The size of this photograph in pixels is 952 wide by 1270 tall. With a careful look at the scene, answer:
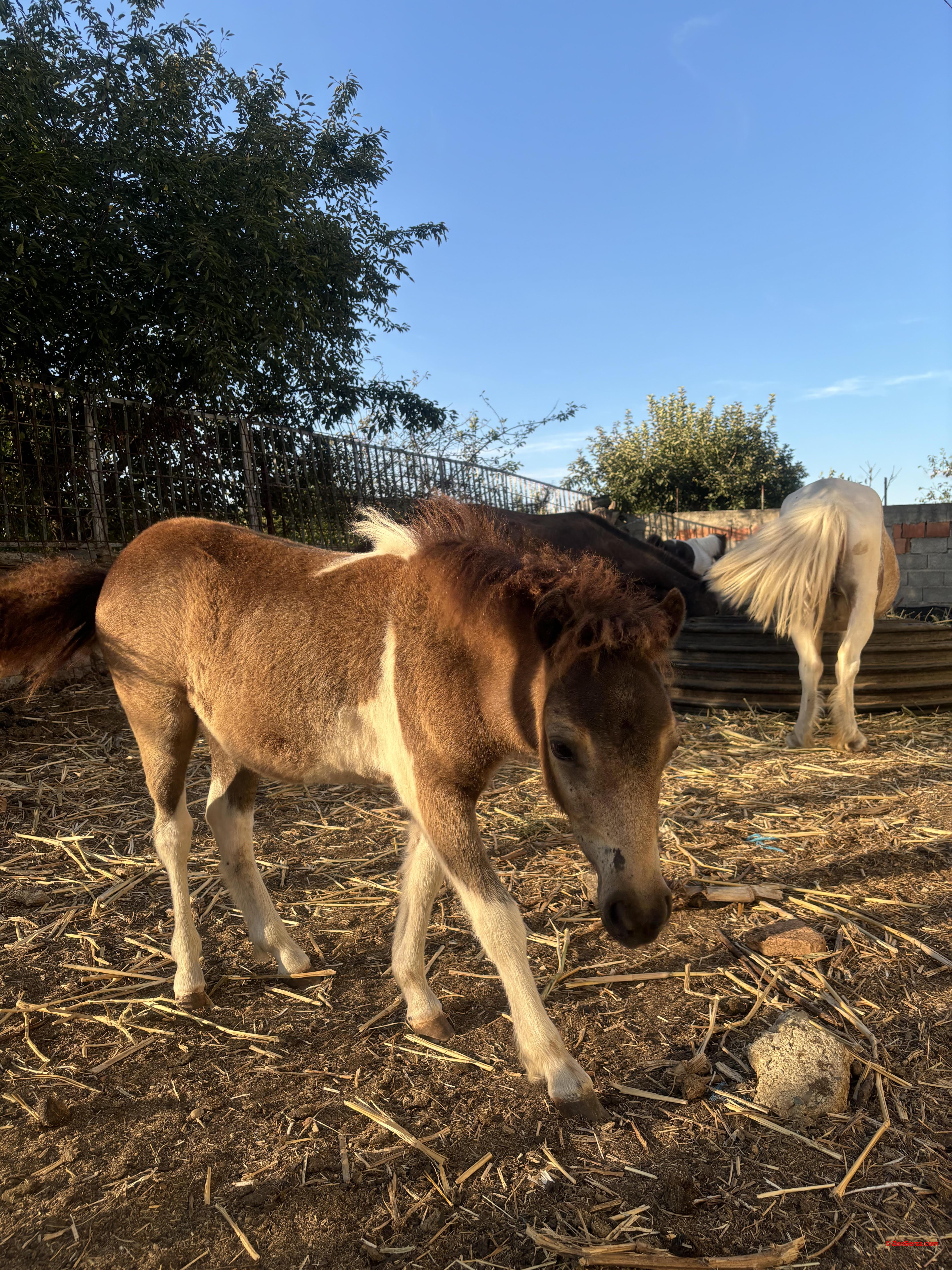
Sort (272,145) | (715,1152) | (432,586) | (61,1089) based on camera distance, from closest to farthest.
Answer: (715,1152), (61,1089), (432,586), (272,145)

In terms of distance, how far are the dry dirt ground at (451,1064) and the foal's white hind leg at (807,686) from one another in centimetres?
139

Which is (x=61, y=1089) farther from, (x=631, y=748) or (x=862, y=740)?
(x=862, y=740)

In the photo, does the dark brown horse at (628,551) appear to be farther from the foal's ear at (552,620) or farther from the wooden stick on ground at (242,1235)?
the wooden stick on ground at (242,1235)

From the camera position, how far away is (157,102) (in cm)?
865

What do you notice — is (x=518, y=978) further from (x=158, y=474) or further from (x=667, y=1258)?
(x=158, y=474)

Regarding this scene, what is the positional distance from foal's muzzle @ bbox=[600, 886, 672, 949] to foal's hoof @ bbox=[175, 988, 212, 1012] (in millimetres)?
1628

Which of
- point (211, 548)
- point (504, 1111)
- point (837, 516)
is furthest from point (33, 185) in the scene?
point (504, 1111)

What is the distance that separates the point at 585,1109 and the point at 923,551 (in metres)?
11.7

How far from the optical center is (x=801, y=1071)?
1.95 metres

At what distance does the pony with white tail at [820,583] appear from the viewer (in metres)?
5.54

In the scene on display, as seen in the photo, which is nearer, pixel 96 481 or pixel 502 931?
pixel 502 931

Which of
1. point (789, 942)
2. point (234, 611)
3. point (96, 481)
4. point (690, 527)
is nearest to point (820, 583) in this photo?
point (789, 942)

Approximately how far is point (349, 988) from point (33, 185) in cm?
817

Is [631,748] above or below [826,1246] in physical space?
above
